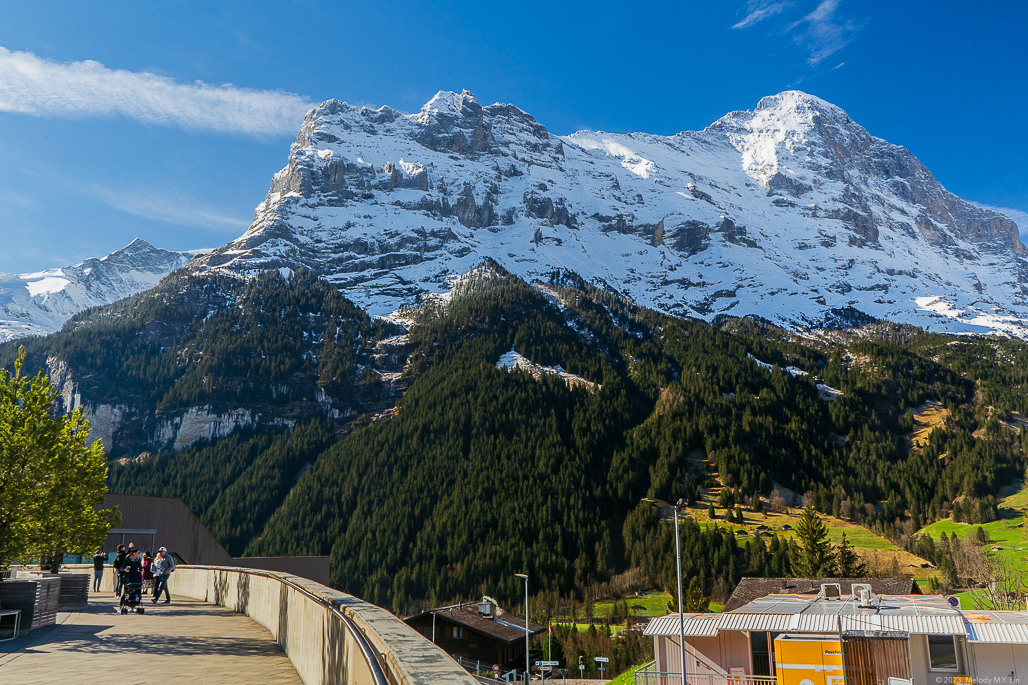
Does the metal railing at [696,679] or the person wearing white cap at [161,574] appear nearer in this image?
the person wearing white cap at [161,574]

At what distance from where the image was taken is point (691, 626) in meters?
32.0

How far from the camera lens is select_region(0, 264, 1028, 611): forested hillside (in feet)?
378

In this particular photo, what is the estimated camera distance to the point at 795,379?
176 metres

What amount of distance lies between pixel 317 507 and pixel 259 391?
4545cm

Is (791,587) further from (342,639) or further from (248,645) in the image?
(342,639)

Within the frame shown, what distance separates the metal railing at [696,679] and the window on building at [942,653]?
5.83 meters

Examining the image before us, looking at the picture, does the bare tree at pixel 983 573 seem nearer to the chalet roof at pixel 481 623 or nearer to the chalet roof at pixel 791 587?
the chalet roof at pixel 791 587

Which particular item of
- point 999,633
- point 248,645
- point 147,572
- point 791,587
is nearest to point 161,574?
point 147,572

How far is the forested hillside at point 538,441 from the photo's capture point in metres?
115

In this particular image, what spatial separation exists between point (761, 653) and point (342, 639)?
91.3ft

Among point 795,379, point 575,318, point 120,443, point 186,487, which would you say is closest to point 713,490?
point 795,379

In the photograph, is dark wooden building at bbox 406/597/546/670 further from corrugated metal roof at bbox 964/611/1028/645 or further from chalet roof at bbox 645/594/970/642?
corrugated metal roof at bbox 964/611/1028/645

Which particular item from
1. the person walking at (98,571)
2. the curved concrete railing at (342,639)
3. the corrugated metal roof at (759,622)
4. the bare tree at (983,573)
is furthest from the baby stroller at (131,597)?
the bare tree at (983,573)

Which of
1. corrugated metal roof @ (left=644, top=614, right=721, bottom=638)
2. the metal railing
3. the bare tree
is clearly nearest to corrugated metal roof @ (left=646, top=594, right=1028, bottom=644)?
corrugated metal roof @ (left=644, top=614, right=721, bottom=638)
